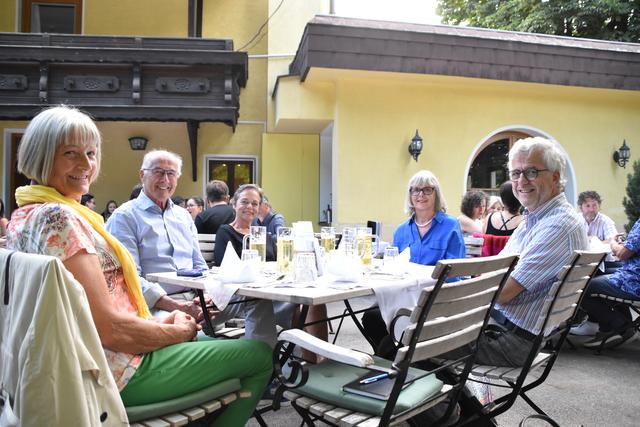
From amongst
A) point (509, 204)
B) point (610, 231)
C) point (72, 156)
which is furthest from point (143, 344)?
point (610, 231)

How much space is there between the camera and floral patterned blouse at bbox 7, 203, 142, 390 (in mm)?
1606

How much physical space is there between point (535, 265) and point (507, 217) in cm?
245

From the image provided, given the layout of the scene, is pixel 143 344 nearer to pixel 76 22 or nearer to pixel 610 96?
pixel 610 96

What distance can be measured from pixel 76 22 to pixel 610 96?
35.4 feet

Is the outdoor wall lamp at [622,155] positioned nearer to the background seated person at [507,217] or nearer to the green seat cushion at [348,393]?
the background seated person at [507,217]

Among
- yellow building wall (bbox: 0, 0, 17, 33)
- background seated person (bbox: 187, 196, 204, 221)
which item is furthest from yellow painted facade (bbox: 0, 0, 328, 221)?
background seated person (bbox: 187, 196, 204, 221)

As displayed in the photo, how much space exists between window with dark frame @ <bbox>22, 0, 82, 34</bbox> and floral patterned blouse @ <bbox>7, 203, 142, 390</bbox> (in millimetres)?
10633

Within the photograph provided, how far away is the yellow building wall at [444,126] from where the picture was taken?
8141mm

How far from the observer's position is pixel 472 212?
552 centimetres

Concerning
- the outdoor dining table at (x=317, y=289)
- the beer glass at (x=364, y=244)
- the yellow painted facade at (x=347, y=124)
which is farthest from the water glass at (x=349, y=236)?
the yellow painted facade at (x=347, y=124)

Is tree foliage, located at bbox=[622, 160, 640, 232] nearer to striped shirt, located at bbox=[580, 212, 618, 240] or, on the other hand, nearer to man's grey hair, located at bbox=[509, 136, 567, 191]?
striped shirt, located at bbox=[580, 212, 618, 240]

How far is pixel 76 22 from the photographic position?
1073 cm

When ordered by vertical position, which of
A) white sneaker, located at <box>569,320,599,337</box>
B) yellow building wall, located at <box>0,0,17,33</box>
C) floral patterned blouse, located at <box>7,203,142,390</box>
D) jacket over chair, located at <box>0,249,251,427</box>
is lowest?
white sneaker, located at <box>569,320,599,337</box>

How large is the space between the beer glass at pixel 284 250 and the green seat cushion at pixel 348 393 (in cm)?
77
